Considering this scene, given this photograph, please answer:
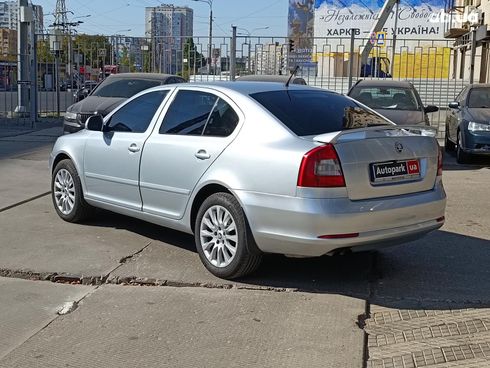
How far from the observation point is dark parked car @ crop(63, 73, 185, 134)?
476 inches

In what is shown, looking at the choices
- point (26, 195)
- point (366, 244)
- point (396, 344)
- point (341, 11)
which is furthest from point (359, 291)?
point (341, 11)

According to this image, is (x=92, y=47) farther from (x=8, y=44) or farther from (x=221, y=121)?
(x=8, y=44)

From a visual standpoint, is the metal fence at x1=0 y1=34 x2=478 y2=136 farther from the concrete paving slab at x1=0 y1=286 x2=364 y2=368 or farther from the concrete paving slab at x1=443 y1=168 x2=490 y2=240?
the concrete paving slab at x1=0 y1=286 x2=364 y2=368

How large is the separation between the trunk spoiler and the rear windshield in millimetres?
236

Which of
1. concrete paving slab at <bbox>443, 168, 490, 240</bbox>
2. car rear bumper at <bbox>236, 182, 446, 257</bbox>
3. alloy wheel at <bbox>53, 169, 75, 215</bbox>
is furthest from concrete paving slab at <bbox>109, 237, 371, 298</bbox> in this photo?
concrete paving slab at <bbox>443, 168, 490, 240</bbox>

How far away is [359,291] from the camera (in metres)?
5.20

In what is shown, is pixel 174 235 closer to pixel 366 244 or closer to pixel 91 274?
pixel 91 274

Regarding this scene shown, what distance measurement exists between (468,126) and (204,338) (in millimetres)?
9140

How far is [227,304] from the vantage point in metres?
4.87

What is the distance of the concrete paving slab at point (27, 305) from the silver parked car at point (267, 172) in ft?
3.89

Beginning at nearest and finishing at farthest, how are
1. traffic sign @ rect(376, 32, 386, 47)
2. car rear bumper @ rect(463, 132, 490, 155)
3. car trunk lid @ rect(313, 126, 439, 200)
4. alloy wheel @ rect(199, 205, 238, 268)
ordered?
car trunk lid @ rect(313, 126, 439, 200)
alloy wheel @ rect(199, 205, 238, 268)
car rear bumper @ rect(463, 132, 490, 155)
traffic sign @ rect(376, 32, 386, 47)

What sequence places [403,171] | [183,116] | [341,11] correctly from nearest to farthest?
[403,171], [183,116], [341,11]

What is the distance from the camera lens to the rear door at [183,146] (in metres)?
5.52

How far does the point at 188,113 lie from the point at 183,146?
407 millimetres
